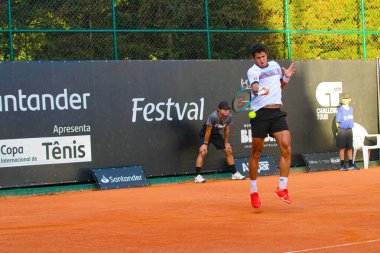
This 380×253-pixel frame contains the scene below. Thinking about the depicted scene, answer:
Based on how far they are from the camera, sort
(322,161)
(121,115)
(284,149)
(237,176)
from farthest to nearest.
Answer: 1. (322,161)
2. (237,176)
3. (121,115)
4. (284,149)

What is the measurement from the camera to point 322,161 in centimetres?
1845

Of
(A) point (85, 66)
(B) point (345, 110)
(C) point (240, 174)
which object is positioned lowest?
(C) point (240, 174)

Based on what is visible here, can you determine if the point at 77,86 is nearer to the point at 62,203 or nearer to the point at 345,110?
the point at 62,203

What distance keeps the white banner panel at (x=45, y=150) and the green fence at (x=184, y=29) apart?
1.62m

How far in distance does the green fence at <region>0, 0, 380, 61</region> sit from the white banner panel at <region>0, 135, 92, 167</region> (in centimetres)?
162

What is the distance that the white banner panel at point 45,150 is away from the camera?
14.6 meters

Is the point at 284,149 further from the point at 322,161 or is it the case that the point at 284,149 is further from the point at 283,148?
the point at 322,161

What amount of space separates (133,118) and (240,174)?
2482mm

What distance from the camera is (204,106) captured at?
54.4 feet

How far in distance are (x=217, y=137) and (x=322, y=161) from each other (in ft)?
10.4

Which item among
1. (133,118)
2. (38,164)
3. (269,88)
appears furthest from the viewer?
(133,118)

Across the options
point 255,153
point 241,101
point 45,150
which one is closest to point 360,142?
point 45,150

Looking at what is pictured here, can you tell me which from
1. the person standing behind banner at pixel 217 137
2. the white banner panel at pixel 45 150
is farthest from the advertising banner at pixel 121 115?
the person standing behind banner at pixel 217 137

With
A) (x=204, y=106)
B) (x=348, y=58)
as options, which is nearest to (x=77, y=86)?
(x=204, y=106)
